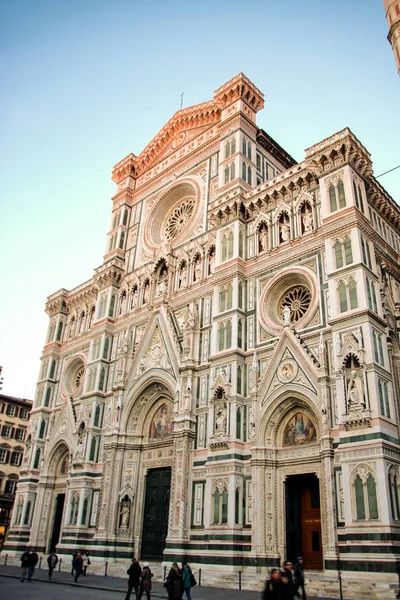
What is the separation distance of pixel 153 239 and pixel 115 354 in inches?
318

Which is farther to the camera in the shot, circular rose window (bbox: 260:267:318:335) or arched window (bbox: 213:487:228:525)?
circular rose window (bbox: 260:267:318:335)

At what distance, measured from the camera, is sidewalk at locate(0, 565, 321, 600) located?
1697 cm

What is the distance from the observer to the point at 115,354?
32.9m

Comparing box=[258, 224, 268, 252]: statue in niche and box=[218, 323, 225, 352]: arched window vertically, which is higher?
box=[258, 224, 268, 252]: statue in niche

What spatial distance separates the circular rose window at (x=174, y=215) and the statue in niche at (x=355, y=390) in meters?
15.6

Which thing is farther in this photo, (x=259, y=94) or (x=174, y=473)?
(x=259, y=94)

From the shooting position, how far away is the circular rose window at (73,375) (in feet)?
120

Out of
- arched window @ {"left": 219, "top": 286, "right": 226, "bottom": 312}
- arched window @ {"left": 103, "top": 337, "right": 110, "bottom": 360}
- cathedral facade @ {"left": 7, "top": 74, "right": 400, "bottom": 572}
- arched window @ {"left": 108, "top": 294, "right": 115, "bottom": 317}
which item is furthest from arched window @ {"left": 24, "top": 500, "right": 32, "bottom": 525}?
arched window @ {"left": 219, "top": 286, "right": 226, "bottom": 312}

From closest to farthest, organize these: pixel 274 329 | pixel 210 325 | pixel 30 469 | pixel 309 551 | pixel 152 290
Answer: pixel 309 551
pixel 274 329
pixel 210 325
pixel 152 290
pixel 30 469

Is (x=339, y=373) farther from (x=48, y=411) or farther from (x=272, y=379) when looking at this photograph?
(x=48, y=411)

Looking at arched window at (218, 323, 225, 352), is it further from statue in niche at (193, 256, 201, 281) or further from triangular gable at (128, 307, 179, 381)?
statue in niche at (193, 256, 201, 281)

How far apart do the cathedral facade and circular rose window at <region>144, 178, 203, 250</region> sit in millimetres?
152

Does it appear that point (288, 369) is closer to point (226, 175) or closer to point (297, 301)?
point (297, 301)

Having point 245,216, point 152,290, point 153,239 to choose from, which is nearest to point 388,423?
point 245,216
